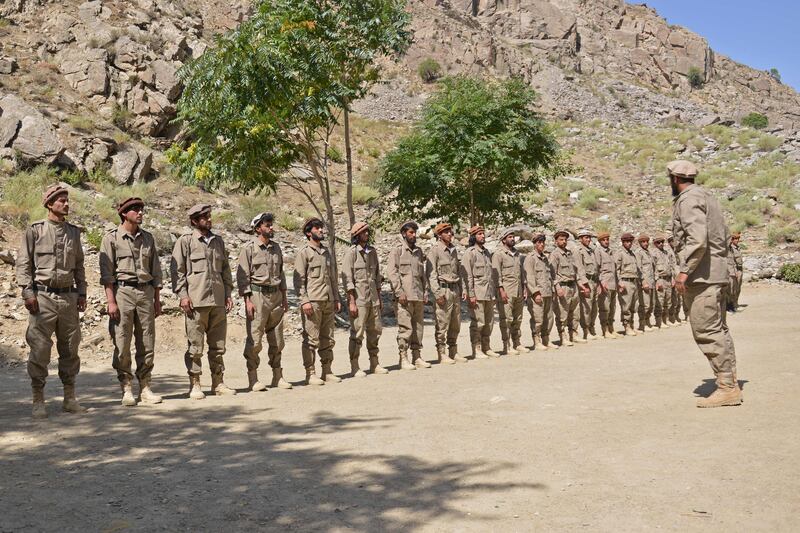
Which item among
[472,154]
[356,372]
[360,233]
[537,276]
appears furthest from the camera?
[472,154]

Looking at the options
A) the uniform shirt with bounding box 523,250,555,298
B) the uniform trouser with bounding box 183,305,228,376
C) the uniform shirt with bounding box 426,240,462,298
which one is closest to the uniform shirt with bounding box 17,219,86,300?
the uniform trouser with bounding box 183,305,228,376

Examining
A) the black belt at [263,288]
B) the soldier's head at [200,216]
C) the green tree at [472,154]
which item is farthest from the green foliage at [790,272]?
the soldier's head at [200,216]

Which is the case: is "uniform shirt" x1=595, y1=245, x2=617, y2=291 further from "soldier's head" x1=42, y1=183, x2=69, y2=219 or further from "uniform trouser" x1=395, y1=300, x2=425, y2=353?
"soldier's head" x1=42, y1=183, x2=69, y2=219

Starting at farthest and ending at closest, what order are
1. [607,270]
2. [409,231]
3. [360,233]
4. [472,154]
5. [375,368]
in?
[472,154], [607,270], [409,231], [375,368], [360,233]

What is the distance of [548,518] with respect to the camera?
3.47 meters

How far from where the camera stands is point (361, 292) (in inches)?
362

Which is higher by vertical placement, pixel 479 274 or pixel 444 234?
pixel 444 234

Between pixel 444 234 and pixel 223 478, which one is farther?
pixel 444 234

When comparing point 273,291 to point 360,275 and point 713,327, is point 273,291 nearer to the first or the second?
point 360,275

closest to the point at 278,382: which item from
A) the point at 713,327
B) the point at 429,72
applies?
the point at 713,327

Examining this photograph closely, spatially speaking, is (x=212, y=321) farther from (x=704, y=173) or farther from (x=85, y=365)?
(x=704, y=173)

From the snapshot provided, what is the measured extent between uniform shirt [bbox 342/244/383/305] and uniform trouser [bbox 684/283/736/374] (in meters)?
4.43

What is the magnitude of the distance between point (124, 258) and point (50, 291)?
30.8 inches

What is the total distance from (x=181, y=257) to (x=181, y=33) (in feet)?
94.5
